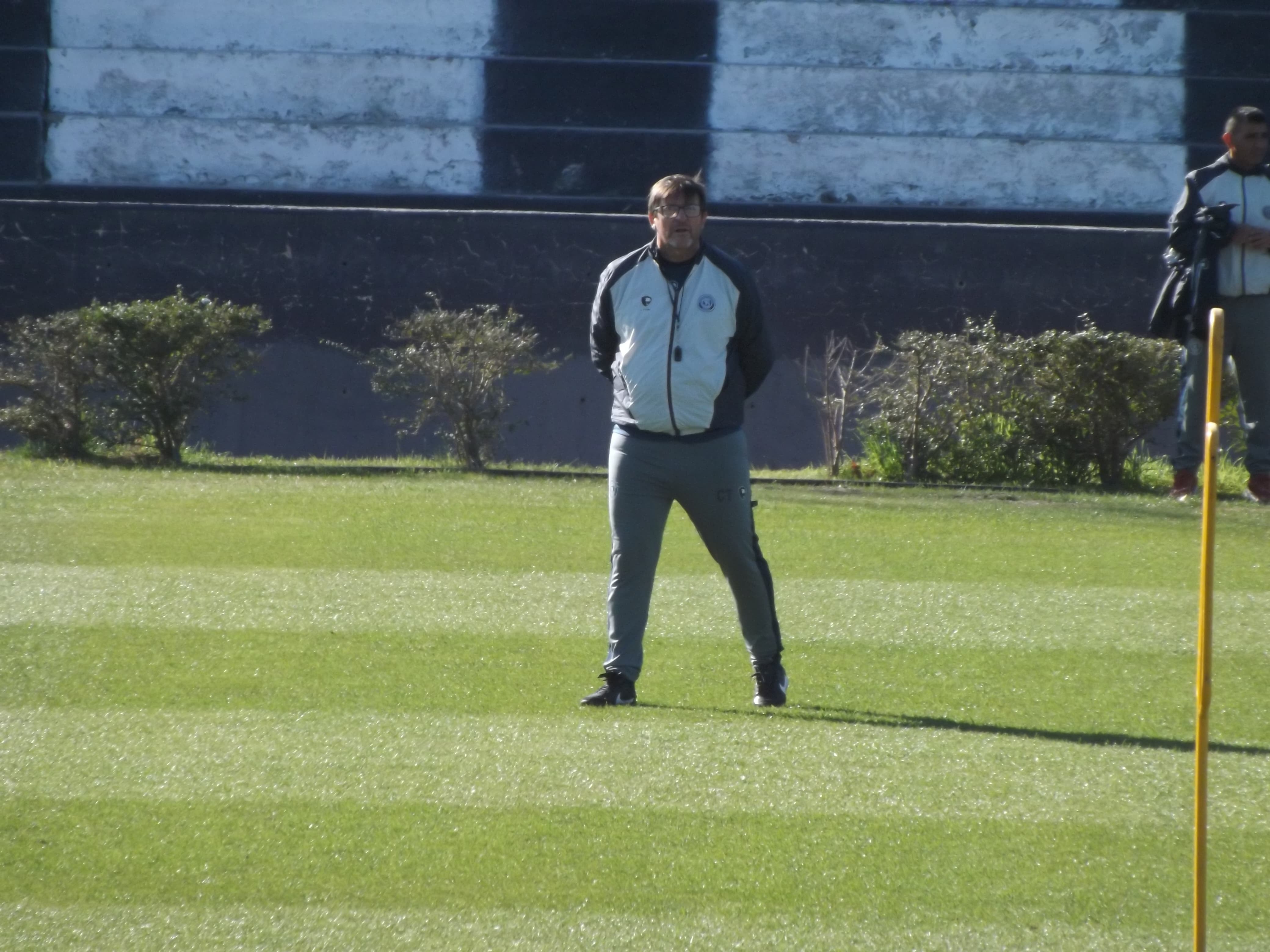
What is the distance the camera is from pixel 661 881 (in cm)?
421

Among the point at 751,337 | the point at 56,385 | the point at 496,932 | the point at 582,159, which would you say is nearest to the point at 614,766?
the point at 496,932

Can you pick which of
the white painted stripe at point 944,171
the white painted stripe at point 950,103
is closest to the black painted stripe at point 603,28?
the white painted stripe at point 950,103

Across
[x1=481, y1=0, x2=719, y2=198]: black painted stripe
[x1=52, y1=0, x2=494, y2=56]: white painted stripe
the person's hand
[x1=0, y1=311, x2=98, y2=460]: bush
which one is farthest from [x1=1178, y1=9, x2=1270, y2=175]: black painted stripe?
[x1=0, y1=311, x2=98, y2=460]: bush

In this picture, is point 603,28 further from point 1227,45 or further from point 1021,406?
point 1021,406

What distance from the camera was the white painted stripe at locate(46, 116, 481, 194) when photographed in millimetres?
23547

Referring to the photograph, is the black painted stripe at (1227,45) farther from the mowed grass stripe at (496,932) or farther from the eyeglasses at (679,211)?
the mowed grass stripe at (496,932)

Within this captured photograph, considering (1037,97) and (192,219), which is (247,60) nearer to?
(192,219)

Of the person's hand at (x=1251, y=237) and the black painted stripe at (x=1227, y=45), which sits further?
the black painted stripe at (x=1227, y=45)

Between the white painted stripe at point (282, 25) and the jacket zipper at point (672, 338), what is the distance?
19.0 m

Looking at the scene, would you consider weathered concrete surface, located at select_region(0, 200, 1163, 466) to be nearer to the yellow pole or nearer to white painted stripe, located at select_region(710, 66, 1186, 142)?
white painted stripe, located at select_region(710, 66, 1186, 142)

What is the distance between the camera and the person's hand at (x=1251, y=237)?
338 inches

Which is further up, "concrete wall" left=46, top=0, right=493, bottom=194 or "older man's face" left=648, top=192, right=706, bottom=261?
"concrete wall" left=46, top=0, right=493, bottom=194

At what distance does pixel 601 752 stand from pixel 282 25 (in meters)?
20.8

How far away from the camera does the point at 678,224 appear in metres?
5.79
